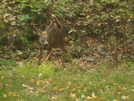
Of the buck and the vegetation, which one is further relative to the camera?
the buck

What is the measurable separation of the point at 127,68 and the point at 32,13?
5.50 metres

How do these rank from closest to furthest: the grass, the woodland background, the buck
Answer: the grass
the buck
the woodland background

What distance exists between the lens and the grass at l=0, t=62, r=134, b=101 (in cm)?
516

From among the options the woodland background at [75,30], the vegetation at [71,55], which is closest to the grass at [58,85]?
the vegetation at [71,55]

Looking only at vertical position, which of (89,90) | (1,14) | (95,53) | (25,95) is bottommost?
(95,53)

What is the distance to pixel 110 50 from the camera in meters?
11.0

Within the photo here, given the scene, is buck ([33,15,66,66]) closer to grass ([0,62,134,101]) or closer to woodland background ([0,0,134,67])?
grass ([0,62,134,101])

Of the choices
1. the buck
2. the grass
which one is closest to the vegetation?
the grass

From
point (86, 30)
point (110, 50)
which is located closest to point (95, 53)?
point (110, 50)

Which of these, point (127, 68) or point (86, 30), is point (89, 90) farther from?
point (86, 30)

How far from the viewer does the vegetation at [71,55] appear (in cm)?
558

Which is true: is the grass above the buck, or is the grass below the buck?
below

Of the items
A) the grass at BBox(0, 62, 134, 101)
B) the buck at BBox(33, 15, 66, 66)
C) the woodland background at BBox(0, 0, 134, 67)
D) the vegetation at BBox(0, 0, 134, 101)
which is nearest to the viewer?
the grass at BBox(0, 62, 134, 101)

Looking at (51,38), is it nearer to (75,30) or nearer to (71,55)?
(71,55)
